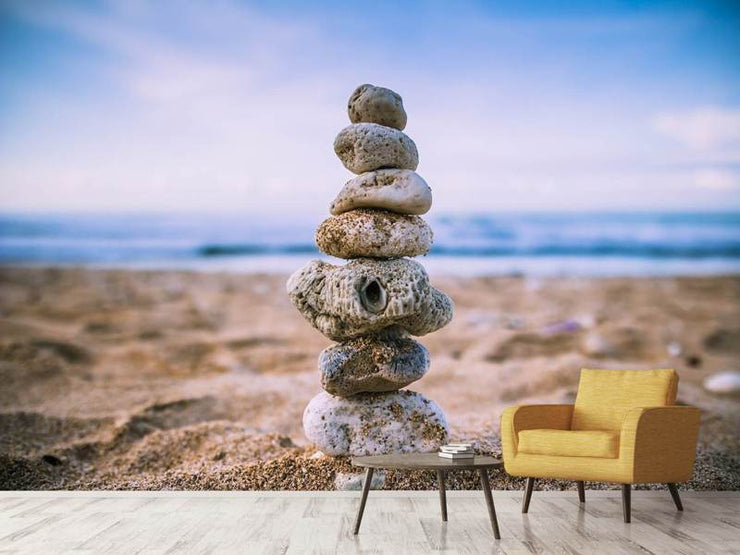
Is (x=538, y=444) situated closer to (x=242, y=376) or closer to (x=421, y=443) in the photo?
(x=421, y=443)

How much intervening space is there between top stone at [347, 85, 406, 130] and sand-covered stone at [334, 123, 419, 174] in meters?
0.07

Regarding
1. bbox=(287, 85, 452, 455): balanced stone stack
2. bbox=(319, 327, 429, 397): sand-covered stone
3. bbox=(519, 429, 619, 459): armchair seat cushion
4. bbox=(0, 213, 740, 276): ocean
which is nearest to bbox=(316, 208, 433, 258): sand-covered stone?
bbox=(287, 85, 452, 455): balanced stone stack

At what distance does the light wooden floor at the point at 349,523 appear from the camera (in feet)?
12.7

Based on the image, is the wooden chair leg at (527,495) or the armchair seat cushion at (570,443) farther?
the wooden chair leg at (527,495)

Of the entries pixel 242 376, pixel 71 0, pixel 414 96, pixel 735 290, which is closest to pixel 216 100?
pixel 71 0

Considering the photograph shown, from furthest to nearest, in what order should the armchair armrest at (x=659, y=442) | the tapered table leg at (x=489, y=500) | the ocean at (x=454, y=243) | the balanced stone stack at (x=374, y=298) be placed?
the ocean at (x=454, y=243) → the balanced stone stack at (x=374, y=298) → the armchair armrest at (x=659, y=442) → the tapered table leg at (x=489, y=500)

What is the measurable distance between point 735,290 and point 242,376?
9324 millimetres

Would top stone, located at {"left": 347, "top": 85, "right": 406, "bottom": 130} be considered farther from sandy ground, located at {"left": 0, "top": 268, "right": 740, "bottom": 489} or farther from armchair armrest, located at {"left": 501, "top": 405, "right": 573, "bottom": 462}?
sandy ground, located at {"left": 0, "top": 268, "right": 740, "bottom": 489}

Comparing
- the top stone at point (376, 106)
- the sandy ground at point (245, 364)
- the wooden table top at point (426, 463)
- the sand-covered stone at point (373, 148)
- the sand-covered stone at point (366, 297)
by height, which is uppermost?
the top stone at point (376, 106)

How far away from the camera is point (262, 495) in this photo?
16.5ft

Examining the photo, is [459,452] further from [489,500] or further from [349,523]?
[349,523]

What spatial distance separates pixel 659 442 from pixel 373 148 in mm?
2186

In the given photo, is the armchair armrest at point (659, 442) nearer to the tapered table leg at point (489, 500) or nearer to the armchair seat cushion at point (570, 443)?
the armchair seat cushion at point (570, 443)

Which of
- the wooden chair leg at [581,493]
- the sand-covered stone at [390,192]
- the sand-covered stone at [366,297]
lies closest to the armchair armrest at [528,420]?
the wooden chair leg at [581,493]
